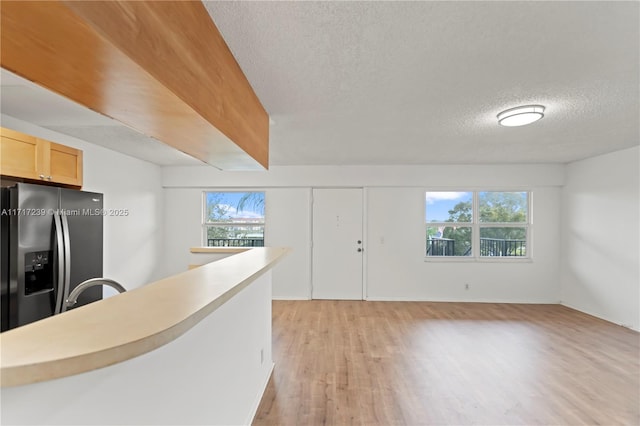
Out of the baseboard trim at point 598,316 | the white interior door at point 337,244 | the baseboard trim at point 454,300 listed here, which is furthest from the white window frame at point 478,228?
the white interior door at point 337,244

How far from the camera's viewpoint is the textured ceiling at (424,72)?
134 cm

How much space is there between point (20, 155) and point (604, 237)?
264 inches

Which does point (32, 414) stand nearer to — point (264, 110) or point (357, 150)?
point (264, 110)

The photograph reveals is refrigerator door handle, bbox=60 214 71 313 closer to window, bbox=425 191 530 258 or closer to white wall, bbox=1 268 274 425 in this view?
white wall, bbox=1 268 274 425

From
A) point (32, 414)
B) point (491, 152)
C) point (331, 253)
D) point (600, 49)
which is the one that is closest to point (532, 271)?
point (491, 152)

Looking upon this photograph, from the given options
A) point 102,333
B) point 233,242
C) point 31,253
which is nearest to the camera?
point 102,333

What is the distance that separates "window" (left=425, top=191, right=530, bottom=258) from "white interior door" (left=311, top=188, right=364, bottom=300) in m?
1.28

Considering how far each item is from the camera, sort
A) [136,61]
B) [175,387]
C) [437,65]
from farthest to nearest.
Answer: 1. [437,65]
2. [175,387]
3. [136,61]

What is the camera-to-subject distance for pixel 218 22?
53.9 inches

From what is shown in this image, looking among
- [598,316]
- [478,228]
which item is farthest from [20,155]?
[598,316]

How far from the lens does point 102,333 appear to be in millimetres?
739

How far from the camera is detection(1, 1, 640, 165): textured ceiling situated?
134cm

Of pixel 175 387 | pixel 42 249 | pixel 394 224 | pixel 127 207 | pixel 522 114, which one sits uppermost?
pixel 522 114

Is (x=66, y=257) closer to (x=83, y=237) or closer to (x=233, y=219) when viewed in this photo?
(x=83, y=237)
